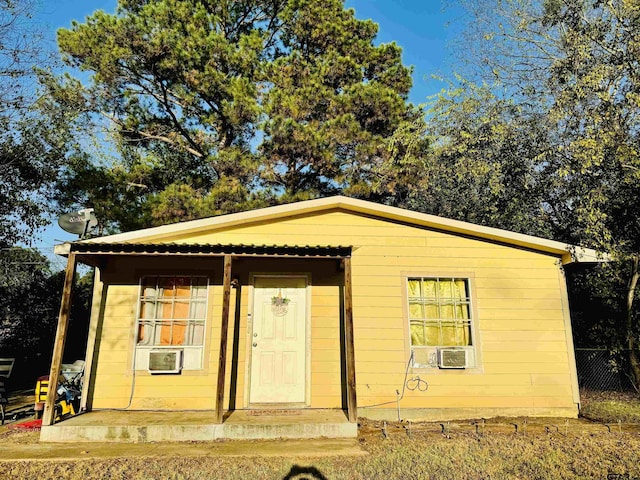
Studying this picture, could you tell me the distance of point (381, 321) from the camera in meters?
6.12

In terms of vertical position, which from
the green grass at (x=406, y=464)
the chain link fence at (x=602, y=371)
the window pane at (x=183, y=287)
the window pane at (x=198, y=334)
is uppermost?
the window pane at (x=183, y=287)

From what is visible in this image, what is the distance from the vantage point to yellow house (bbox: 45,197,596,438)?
5836mm

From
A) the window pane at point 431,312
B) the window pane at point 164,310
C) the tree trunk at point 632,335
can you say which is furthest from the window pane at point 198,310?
the tree trunk at point 632,335

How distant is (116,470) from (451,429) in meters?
3.85

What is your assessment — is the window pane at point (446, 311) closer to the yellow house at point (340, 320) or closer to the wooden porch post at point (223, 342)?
the yellow house at point (340, 320)

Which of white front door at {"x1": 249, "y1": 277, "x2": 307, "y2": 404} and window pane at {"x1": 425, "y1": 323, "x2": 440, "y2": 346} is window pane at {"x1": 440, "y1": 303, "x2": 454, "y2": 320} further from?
white front door at {"x1": 249, "y1": 277, "x2": 307, "y2": 404}

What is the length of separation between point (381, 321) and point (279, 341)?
1.51m

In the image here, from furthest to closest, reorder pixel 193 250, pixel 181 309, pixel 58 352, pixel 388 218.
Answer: pixel 388 218, pixel 181 309, pixel 193 250, pixel 58 352

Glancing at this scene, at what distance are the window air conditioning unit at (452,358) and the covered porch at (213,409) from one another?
139 cm

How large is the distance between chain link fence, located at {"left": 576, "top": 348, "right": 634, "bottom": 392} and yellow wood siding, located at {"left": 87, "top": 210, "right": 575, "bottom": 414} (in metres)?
2.71

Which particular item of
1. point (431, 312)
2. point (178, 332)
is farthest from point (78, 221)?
point (431, 312)

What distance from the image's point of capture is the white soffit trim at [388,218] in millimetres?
6129

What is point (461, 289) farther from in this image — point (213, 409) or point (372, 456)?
point (213, 409)

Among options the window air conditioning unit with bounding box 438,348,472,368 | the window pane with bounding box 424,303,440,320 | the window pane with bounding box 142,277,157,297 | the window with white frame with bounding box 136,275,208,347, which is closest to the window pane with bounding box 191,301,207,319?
the window with white frame with bounding box 136,275,208,347
